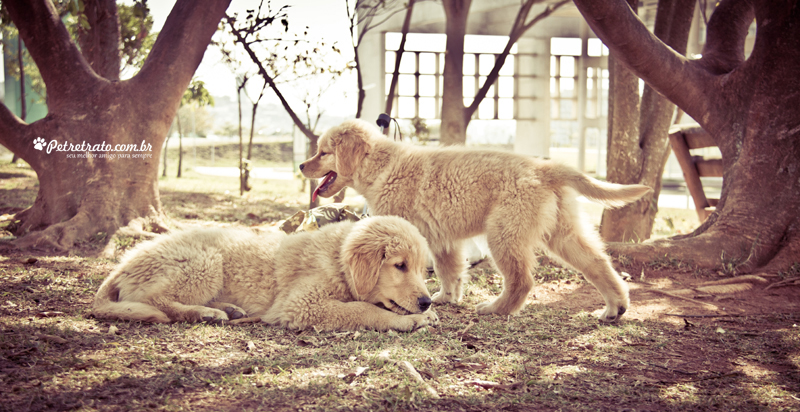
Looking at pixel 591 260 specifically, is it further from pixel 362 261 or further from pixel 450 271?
pixel 362 261

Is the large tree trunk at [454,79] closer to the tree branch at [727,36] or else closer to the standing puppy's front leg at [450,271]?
the tree branch at [727,36]

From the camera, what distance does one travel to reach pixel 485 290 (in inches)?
202

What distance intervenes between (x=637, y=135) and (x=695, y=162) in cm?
122

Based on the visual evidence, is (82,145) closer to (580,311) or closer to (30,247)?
(30,247)

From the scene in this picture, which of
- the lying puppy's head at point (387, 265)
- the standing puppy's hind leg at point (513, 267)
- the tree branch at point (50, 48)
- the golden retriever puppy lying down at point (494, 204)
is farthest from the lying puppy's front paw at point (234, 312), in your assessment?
the tree branch at point (50, 48)

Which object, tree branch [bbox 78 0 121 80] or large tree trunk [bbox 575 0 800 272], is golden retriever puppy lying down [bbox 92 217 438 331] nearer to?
large tree trunk [bbox 575 0 800 272]

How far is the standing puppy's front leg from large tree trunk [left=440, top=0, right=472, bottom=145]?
215 inches

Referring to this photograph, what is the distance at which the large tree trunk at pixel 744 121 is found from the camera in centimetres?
523

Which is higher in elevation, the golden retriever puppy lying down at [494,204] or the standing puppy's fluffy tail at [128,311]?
the golden retriever puppy lying down at [494,204]

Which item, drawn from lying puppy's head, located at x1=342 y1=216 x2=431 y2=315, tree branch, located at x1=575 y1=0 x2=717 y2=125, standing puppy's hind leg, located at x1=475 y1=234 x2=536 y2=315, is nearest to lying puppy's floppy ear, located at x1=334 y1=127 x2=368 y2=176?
lying puppy's head, located at x1=342 y1=216 x2=431 y2=315

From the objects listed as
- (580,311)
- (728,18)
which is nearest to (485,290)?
(580,311)

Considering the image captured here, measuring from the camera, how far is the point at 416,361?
2.93 meters

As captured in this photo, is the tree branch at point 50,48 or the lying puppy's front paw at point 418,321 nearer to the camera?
the lying puppy's front paw at point 418,321

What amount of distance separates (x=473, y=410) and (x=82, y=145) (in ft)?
19.4
